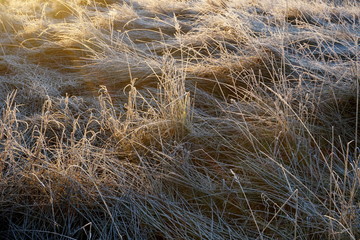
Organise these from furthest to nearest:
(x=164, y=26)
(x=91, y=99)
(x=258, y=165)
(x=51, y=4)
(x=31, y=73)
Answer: (x=51, y=4)
(x=164, y=26)
(x=31, y=73)
(x=91, y=99)
(x=258, y=165)

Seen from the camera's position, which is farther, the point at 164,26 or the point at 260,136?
the point at 164,26

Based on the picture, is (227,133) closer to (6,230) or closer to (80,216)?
(80,216)

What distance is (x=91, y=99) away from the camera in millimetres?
2104

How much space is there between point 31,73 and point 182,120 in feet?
4.70

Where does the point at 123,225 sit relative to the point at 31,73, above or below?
above

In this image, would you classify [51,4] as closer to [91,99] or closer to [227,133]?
[91,99]

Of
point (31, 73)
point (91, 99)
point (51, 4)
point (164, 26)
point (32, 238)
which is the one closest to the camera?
point (32, 238)

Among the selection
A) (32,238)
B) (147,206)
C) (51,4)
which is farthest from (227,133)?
(51,4)

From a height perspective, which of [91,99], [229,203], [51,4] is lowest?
[51,4]

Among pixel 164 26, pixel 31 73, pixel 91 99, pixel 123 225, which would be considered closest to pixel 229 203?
pixel 123 225

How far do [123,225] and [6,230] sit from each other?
1.18ft

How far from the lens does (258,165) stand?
1.37 metres

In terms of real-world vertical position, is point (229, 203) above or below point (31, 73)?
above

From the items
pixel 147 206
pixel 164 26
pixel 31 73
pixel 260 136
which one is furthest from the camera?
pixel 164 26
